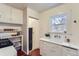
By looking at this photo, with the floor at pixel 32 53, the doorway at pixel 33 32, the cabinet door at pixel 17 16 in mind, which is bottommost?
the floor at pixel 32 53

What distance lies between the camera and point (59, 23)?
1201 millimetres

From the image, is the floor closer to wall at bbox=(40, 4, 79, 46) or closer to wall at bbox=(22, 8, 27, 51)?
wall at bbox=(22, 8, 27, 51)

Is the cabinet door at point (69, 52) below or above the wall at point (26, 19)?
below

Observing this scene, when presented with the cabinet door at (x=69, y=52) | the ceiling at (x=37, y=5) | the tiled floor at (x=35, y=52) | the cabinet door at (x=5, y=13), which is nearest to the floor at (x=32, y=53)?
the tiled floor at (x=35, y=52)

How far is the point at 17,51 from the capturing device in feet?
3.90

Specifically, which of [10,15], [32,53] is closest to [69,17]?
[32,53]

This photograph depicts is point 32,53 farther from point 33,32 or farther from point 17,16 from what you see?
point 17,16

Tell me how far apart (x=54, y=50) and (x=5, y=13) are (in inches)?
35.6

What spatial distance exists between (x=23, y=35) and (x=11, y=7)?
43 centimetres

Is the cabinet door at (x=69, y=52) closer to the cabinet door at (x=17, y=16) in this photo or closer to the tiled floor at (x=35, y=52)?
the tiled floor at (x=35, y=52)

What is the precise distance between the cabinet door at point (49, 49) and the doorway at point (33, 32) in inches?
4.7

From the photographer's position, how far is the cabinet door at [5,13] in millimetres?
1099

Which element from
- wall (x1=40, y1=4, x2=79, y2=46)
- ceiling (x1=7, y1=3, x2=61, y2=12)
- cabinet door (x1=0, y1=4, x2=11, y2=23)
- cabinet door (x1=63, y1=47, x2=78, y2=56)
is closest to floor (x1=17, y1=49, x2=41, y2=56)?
wall (x1=40, y1=4, x2=79, y2=46)

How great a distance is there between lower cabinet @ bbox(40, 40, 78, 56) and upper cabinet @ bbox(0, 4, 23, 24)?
49cm
